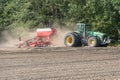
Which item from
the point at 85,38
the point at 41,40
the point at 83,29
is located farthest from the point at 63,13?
the point at 85,38

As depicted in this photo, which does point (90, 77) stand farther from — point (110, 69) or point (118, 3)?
point (118, 3)

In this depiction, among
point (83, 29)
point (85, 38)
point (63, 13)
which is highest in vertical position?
point (63, 13)

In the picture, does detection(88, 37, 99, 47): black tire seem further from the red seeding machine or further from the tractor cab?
the red seeding machine

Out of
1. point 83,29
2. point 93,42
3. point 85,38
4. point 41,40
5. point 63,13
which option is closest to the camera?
point 93,42

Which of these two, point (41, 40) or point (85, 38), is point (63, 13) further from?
point (85, 38)

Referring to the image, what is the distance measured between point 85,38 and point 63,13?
574 centimetres

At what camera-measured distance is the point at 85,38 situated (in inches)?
1139

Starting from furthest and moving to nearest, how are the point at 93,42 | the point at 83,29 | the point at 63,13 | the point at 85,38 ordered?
1. the point at 63,13
2. the point at 83,29
3. the point at 85,38
4. the point at 93,42

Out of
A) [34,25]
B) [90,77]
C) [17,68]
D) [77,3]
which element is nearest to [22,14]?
[34,25]

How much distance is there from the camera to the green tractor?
28172 mm

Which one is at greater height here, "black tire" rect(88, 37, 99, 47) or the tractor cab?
the tractor cab

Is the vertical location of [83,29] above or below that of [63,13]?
below

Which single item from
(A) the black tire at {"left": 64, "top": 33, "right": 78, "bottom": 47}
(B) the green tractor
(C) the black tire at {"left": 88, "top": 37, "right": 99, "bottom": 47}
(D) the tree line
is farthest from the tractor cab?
(D) the tree line

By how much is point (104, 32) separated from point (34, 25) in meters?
7.48
